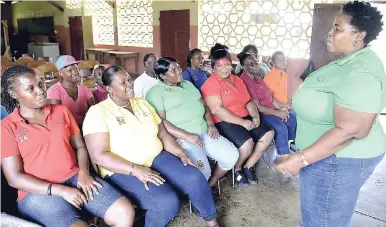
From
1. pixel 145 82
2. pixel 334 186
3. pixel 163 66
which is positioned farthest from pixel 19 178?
pixel 145 82

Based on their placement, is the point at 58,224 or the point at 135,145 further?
the point at 135,145

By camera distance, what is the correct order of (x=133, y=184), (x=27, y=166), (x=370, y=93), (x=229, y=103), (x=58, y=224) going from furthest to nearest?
(x=229, y=103), (x=133, y=184), (x=27, y=166), (x=58, y=224), (x=370, y=93)

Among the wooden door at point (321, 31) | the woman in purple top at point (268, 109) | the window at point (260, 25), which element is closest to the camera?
the woman in purple top at point (268, 109)

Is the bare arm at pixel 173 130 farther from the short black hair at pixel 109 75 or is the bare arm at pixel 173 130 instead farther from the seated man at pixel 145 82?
the seated man at pixel 145 82

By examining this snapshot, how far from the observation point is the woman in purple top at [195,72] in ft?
11.0

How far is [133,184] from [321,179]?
1067mm

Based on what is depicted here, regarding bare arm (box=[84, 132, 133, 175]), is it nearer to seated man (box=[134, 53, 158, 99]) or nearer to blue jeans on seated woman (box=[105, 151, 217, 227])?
blue jeans on seated woman (box=[105, 151, 217, 227])

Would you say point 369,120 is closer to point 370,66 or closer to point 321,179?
point 370,66

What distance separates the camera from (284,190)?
9.29ft

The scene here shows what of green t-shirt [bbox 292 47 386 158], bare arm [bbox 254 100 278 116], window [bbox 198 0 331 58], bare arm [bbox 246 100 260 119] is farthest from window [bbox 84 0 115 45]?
green t-shirt [bbox 292 47 386 158]

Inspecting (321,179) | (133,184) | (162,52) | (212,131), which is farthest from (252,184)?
(162,52)

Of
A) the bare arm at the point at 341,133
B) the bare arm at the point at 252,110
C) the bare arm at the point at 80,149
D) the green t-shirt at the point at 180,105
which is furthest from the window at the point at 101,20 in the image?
the bare arm at the point at 341,133

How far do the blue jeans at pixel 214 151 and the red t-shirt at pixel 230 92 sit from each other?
1.11 ft

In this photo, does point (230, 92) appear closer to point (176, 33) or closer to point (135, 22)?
point (176, 33)
